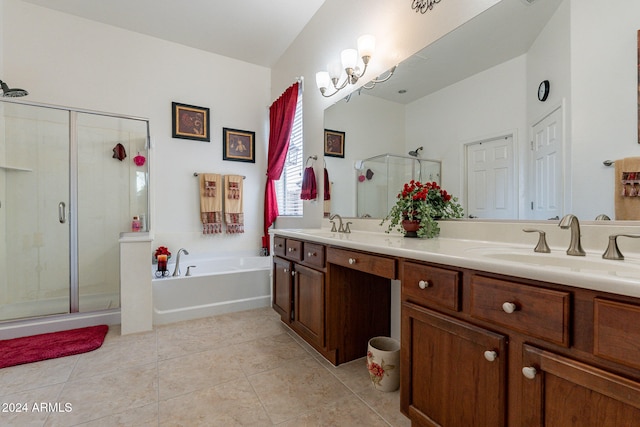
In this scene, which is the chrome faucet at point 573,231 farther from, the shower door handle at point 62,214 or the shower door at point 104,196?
the shower door handle at point 62,214

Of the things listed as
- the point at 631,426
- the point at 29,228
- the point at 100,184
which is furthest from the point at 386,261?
the point at 29,228

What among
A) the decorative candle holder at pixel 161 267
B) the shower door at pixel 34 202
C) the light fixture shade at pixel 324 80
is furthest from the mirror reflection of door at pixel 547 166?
the shower door at pixel 34 202

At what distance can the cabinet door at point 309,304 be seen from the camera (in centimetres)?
177

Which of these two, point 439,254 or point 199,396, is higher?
point 439,254

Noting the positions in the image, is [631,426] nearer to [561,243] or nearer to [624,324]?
[624,324]

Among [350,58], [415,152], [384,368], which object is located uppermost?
[350,58]

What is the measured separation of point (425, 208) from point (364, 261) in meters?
0.45

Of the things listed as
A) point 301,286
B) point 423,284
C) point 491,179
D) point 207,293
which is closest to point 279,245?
point 301,286

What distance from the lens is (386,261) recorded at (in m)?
1.27

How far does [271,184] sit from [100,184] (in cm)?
175

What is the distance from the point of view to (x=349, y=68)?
210 cm

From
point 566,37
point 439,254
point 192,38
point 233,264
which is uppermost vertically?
point 192,38

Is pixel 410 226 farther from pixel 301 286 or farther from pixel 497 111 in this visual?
pixel 301 286

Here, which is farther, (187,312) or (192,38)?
(192,38)
